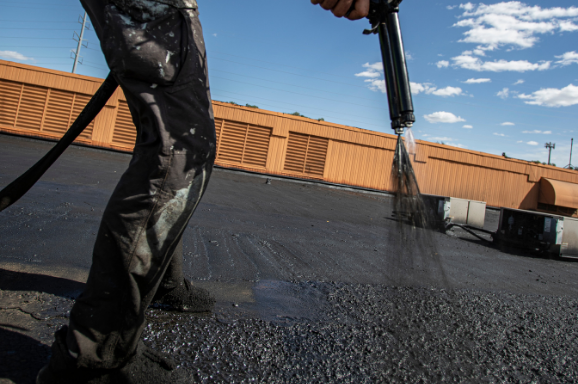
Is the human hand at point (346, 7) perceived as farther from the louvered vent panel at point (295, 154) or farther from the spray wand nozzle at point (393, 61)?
the louvered vent panel at point (295, 154)

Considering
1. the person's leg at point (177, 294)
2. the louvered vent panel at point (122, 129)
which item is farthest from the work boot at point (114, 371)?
the louvered vent panel at point (122, 129)

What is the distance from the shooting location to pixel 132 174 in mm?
1056

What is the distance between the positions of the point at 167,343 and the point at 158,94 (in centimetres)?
107

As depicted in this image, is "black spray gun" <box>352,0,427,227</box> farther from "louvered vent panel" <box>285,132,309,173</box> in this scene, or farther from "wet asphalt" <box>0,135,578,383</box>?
"louvered vent panel" <box>285,132,309,173</box>

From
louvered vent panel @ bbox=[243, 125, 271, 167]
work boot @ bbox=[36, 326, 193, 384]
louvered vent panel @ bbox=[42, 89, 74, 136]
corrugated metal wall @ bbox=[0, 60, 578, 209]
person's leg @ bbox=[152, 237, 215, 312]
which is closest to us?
work boot @ bbox=[36, 326, 193, 384]

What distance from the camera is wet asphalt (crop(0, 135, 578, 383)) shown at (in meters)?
1.48

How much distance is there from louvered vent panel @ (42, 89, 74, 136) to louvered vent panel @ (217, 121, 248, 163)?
8.71 metres

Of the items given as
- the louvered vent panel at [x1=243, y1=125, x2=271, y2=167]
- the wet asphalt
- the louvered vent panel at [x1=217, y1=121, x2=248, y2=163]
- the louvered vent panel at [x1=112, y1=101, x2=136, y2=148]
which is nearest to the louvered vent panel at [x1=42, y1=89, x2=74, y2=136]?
the louvered vent panel at [x1=112, y1=101, x2=136, y2=148]

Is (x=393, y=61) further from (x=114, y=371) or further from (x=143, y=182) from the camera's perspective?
(x=114, y=371)

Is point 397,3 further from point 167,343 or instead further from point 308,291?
point 167,343

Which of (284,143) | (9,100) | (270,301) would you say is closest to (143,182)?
(270,301)

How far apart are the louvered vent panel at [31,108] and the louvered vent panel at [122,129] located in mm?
4150

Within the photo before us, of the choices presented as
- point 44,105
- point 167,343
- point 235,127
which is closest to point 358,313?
point 167,343

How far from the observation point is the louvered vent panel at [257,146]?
20.3 metres
